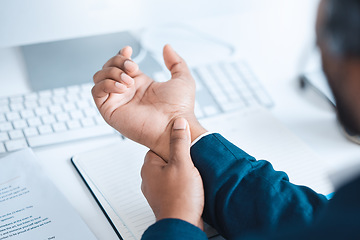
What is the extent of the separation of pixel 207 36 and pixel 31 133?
0.50 m

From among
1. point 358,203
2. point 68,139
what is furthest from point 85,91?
point 358,203

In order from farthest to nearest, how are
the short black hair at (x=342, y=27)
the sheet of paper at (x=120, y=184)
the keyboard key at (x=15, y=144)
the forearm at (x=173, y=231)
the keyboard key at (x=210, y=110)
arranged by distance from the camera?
the keyboard key at (x=210, y=110), the keyboard key at (x=15, y=144), the sheet of paper at (x=120, y=184), the forearm at (x=173, y=231), the short black hair at (x=342, y=27)

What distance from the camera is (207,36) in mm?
1052

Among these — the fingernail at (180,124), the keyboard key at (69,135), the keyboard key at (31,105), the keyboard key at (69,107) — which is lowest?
the keyboard key at (69,135)

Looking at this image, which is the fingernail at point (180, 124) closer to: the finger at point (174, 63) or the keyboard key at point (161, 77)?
the finger at point (174, 63)

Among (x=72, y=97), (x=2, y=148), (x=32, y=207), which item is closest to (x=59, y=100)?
(x=72, y=97)

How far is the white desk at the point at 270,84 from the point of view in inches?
27.2

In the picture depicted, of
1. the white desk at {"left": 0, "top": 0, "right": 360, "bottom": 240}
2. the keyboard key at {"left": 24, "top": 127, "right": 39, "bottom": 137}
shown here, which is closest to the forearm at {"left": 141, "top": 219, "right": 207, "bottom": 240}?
the white desk at {"left": 0, "top": 0, "right": 360, "bottom": 240}

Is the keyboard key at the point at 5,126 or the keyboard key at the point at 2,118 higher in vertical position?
the keyboard key at the point at 2,118

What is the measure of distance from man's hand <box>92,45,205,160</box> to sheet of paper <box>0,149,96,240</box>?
0.47 feet

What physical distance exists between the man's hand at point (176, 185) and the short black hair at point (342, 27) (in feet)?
0.89

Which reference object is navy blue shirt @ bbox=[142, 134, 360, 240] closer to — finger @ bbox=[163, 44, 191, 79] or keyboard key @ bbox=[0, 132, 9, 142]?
finger @ bbox=[163, 44, 191, 79]

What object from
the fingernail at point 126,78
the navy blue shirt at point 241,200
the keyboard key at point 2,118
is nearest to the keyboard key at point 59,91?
the keyboard key at point 2,118

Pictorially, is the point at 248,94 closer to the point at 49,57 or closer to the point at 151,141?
the point at 151,141
